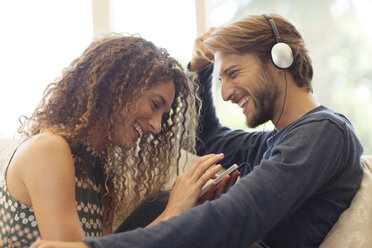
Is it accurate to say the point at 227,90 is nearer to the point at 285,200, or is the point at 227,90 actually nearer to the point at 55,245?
the point at 285,200

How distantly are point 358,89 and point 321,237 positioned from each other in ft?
4.65

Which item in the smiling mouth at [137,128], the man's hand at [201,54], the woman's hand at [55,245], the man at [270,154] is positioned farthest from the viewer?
the man's hand at [201,54]

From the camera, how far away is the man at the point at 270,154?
0.85 meters

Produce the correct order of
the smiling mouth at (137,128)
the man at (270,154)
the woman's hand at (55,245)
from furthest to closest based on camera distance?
the smiling mouth at (137,128), the man at (270,154), the woman's hand at (55,245)

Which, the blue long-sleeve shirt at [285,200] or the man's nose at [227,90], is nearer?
the blue long-sleeve shirt at [285,200]

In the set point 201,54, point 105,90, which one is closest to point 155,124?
point 105,90

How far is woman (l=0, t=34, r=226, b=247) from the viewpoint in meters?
1.05

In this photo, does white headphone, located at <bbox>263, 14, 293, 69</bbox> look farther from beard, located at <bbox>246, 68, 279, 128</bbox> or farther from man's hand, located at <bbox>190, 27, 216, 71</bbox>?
man's hand, located at <bbox>190, 27, 216, 71</bbox>

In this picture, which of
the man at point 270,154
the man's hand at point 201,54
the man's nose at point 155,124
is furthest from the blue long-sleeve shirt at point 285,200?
the man's hand at point 201,54

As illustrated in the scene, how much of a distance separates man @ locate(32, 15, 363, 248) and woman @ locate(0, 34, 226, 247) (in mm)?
200

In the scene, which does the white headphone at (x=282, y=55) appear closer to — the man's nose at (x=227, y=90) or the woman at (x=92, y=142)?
the man's nose at (x=227, y=90)

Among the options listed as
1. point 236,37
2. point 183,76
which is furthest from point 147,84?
point 236,37

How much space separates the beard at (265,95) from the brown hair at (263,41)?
5cm

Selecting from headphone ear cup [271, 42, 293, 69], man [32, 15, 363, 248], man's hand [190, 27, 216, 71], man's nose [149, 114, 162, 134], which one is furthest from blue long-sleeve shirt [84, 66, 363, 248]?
man's hand [190, 27, 216, 71]
